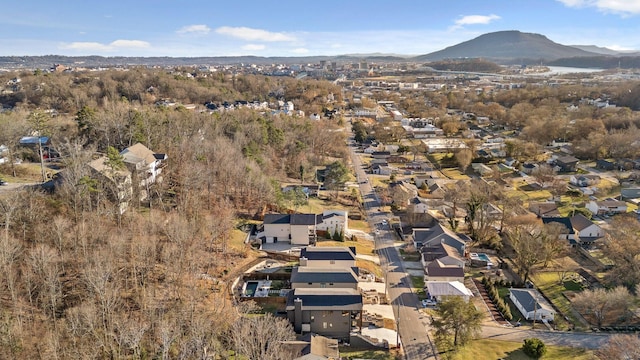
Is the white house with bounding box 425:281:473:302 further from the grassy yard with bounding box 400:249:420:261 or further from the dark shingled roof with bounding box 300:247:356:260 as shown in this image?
the dark shingled roof with bounding box 300:247:356:260

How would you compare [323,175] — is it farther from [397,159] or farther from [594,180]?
[594,180]

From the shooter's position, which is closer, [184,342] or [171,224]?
[184,342]

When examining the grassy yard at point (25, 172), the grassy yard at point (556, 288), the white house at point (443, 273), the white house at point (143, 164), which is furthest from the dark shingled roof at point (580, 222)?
the grassy yard at point (25, 172)

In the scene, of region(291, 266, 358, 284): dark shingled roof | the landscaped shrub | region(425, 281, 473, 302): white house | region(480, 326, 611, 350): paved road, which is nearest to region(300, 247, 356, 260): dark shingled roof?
region(291, 266, 358, 284): dark shingled roof

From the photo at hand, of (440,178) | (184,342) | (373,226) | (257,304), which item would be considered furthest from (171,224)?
(440,178)

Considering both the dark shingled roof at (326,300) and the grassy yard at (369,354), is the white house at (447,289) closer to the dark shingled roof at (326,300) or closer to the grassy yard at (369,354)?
the dark shingled roof at (326,300)

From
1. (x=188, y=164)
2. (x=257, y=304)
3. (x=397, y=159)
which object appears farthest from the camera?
(x=397, y=159)

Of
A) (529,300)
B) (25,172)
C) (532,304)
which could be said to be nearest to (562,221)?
(529,300)

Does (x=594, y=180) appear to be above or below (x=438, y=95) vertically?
below
